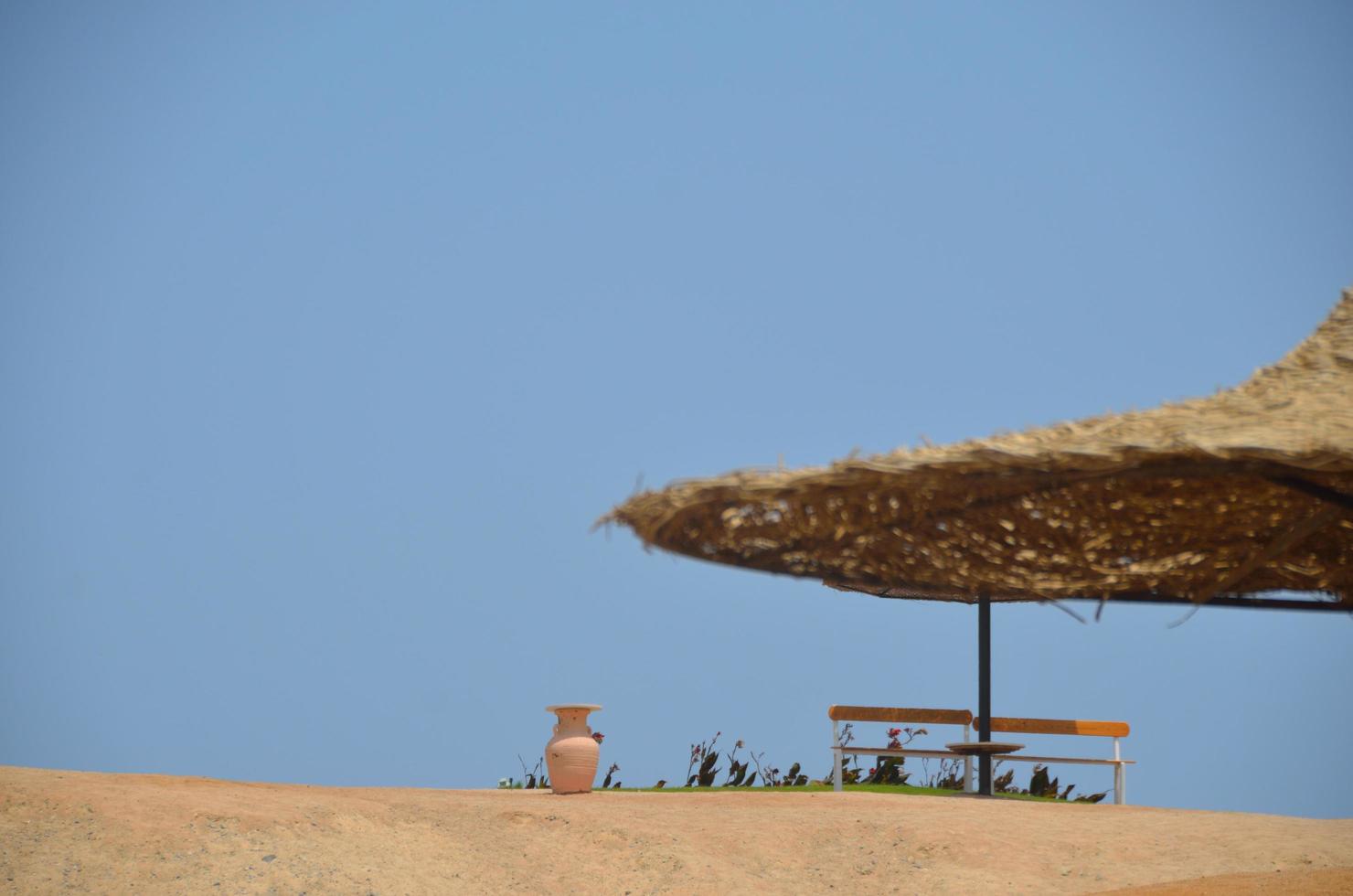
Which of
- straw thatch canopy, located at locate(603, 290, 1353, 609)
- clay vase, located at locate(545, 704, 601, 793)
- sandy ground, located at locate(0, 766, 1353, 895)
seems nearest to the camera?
straw thatch canopy, located at locate(603, 290, 1353, 609)

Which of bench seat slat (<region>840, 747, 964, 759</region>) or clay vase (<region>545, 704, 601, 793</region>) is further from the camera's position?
bench seat slat (<region>840, 747, 964, 759</region>)

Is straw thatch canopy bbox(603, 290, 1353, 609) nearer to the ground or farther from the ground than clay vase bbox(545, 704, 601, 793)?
farther from the ground

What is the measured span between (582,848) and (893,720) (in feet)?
15.2

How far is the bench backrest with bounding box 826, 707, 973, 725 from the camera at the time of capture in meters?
12.0

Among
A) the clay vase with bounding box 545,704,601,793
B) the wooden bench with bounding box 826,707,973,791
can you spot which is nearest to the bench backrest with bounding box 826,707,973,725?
the wooden bench with bounding box 826,707,973,791

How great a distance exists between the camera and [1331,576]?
539 centimetres

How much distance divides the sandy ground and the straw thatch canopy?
7.41ft

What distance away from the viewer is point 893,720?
478 inches

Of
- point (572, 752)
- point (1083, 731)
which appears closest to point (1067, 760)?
point (1083, 731)

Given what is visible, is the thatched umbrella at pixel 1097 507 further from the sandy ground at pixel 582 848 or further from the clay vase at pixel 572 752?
the clay vase at pixel 572 752

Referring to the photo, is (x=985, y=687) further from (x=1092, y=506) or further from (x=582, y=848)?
(x=1092, y=506)

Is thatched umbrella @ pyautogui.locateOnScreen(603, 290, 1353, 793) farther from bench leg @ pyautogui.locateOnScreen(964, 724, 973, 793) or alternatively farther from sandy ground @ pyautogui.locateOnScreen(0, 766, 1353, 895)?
bench leg @ pyautogui.locateOnScreen(964, 724, 973, 793)

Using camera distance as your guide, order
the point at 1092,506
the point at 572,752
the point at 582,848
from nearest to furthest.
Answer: the point at 1092,506
the point at 582,848
the point at 572,752

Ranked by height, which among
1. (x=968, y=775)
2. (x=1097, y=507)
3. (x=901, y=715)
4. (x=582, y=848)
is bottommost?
(x=582, y=848)
